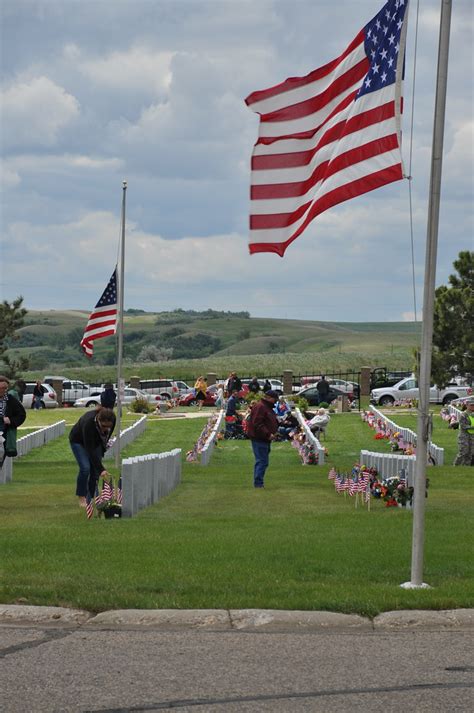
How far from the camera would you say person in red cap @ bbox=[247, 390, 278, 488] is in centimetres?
1995

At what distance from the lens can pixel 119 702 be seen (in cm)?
621

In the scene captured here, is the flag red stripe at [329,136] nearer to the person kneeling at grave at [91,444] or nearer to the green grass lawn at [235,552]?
the green grass lawn at [235,552]

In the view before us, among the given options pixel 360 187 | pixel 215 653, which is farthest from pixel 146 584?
pixel 360 187

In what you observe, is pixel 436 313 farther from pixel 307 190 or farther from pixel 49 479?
pixel 307 190

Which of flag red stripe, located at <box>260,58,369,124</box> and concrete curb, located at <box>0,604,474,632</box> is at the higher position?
flag red stripe, located at <box>260,58,369,124</box>

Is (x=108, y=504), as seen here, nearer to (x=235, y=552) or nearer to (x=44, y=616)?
(x=235, y=552)

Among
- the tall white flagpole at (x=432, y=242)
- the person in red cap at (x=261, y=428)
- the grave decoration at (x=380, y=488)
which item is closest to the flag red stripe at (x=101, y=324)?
the person in red cap at (x=261, y=428)

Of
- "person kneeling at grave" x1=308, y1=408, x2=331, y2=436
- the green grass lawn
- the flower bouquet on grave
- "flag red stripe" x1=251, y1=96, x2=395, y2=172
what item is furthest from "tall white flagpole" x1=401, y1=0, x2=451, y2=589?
"person kneeling at grave" x1=308, y1=408, x2=331, y2=436

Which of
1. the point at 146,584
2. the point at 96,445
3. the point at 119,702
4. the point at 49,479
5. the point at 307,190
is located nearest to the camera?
the point at 119,702

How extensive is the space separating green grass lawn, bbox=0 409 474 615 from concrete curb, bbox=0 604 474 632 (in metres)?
0.21

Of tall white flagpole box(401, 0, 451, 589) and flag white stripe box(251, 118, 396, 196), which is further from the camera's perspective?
flag white stripe box(251, 118, 396, 196)

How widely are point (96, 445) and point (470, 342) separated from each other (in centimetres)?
2163

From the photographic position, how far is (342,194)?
34.7ft

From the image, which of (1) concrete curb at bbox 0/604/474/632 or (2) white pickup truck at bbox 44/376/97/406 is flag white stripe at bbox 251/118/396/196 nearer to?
(1) concrete curb at bbox 0/604/474/632
